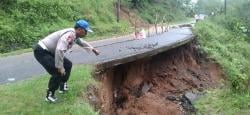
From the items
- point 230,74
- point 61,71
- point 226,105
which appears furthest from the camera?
point 230,74

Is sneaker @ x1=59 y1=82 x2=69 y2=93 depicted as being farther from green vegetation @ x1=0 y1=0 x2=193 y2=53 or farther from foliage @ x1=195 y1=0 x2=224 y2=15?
foliage @ x1=195 y1=0 x2=224 y2=15

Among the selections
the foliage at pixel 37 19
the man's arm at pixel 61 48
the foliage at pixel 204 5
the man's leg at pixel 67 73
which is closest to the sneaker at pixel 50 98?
the man's leg at pixel 67 73

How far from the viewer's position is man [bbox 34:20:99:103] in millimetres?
8820

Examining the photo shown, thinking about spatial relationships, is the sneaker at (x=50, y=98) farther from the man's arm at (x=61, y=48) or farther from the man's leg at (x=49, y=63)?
the man's arm at (x=61, y=48)

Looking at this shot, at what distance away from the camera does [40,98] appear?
990cm

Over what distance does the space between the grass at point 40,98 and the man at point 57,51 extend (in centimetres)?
30

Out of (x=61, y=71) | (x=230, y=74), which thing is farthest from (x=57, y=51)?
(x=230, y=74)

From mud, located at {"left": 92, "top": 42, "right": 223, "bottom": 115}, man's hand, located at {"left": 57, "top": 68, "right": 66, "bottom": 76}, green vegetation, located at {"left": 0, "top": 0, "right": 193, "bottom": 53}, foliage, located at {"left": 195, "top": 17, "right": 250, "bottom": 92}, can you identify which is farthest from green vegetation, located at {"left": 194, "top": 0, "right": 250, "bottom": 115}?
green vegetation, located at {"left": 0, "top": 0, "right": 193, "bottom": 53}

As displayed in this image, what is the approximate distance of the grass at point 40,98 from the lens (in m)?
9.03

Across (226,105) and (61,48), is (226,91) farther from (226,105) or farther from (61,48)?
(61,48)

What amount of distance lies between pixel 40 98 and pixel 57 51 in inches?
64.1

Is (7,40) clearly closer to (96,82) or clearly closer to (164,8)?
(96,82)

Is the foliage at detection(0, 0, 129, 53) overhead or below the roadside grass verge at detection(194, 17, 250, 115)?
overhead

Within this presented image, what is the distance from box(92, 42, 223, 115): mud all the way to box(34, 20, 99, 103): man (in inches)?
61.4
